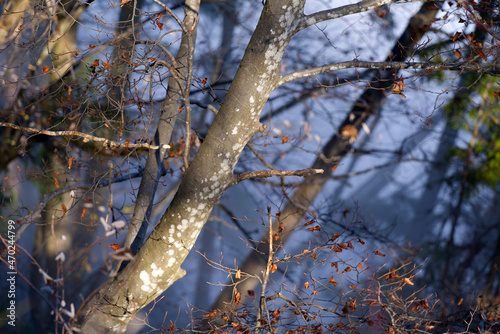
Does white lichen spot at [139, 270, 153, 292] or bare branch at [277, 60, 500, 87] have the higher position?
bare branch at [277, 60, 500, 87]

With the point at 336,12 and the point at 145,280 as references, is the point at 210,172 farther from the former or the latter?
the point at 336,12

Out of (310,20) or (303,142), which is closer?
(310,20)

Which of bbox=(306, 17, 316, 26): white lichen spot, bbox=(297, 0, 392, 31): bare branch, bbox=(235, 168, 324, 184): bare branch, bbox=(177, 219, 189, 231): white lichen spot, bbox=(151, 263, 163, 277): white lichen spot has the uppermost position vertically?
bbox=(297, 0, 392, 31): bare branch

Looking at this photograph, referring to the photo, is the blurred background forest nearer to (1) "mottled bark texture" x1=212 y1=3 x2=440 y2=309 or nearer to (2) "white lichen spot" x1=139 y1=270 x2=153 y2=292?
(1) "mottled bark texture" x1=212 y1=3 x2=440 y2=309

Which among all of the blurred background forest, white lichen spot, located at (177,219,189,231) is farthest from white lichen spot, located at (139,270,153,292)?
the blurred background forest

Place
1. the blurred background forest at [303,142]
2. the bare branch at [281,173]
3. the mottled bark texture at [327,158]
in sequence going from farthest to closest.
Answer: the mottled bark texture at [327,158] < the blurred background forest at [303,142] < the bare branch at [281,173]

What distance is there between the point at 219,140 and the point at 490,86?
14.3ft

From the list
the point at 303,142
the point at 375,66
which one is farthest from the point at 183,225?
the point at 303,142

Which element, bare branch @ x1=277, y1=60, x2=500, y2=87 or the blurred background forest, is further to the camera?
the blurred background forest

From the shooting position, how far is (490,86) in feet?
15.2

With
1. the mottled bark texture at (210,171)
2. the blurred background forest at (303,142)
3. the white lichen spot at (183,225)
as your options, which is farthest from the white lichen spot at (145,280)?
the blurred background forest at (303,142)

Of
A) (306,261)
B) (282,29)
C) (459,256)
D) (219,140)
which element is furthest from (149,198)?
(459,256)

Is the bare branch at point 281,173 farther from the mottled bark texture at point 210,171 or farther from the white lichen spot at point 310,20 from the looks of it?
the white lichen spot at point 310,20

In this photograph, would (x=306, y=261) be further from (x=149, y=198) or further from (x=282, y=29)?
(x=282, y=29)
